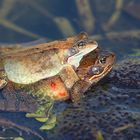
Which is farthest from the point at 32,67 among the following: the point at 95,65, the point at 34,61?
the point at 95,65

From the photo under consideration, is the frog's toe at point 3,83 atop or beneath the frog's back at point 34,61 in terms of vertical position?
beneath

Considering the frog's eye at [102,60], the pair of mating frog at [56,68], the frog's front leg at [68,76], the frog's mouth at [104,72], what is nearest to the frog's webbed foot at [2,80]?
the pair of mating frog at [56,68]

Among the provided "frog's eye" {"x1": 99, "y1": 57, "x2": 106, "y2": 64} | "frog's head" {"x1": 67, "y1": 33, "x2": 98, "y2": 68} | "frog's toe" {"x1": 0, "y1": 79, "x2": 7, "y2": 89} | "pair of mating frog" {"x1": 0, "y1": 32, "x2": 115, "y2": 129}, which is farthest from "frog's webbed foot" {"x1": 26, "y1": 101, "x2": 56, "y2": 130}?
"frog's eye" {"x1": 99, "y1": 57, "x2": 106, "y2": 64}

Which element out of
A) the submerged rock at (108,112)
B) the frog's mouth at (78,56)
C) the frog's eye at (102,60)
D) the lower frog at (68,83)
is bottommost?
the submerged rock at (108,112)

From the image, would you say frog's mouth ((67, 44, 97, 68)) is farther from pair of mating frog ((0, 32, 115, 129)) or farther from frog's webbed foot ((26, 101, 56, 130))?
frog's webbed foot ((26, 101, 56, 130))

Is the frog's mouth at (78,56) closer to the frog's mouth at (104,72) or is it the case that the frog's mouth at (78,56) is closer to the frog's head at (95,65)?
the frog's head at (95,65)

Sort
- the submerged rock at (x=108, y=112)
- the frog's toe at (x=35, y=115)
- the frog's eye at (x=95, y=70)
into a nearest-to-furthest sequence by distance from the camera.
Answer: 1. the submerged rock at (x=108, y=112)
2. the frog's toe at (x=35, y=115)
3. the frog's eye at (x=95, y=70)

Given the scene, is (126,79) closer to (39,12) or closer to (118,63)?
(118,63)

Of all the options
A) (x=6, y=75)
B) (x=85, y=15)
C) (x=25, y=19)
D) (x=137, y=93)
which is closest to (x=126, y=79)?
(x=137, y=93)
